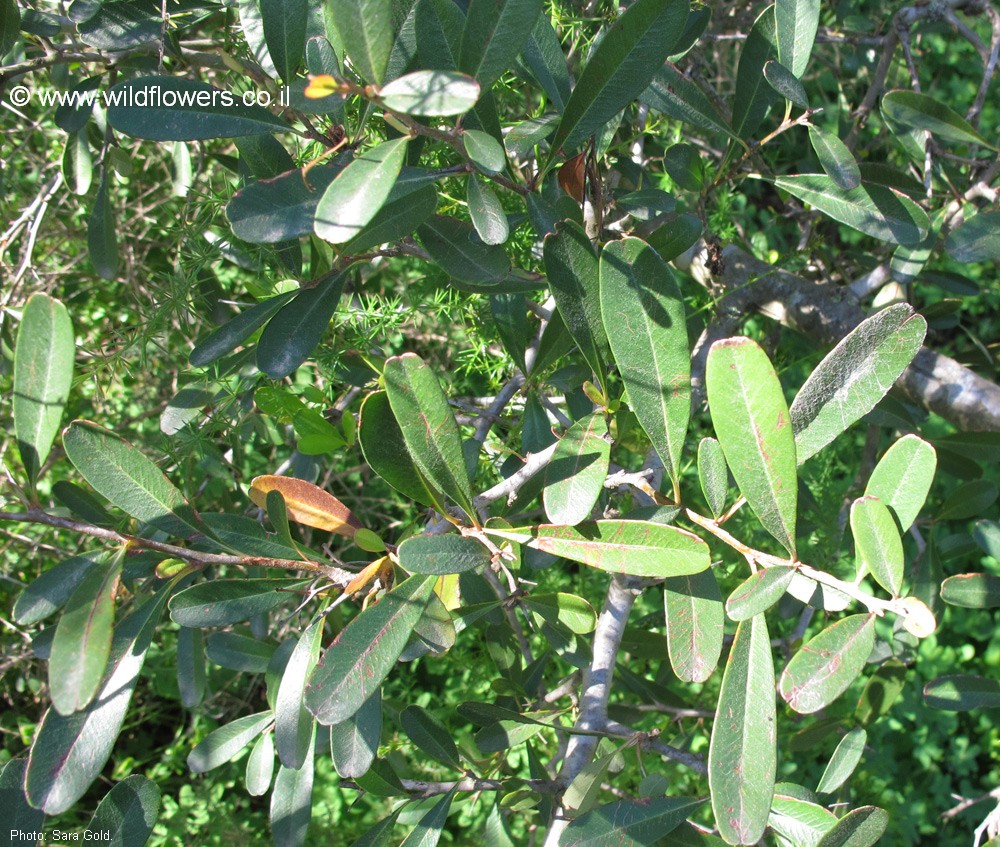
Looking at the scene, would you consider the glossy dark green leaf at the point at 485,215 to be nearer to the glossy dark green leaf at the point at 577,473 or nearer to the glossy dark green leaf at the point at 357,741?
the glossy dark green leaf at the point at 577,473

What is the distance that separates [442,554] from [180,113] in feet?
1.56

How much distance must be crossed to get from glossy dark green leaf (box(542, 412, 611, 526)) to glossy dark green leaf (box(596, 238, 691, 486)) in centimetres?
5

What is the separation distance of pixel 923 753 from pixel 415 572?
179 centimetres

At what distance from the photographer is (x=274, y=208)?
714mm

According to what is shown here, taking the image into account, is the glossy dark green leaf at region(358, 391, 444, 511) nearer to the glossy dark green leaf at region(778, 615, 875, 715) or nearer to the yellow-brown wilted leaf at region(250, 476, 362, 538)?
the yellow-brown wilted leaf at region(250, 476, 362, 538)

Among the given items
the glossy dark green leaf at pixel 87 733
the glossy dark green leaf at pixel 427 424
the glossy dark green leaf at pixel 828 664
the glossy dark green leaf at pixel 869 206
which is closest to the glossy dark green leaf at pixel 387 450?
the glossy dark green leaf at pixel 427 424

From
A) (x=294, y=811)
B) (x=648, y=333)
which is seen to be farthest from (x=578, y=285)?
(x=294, y=811)

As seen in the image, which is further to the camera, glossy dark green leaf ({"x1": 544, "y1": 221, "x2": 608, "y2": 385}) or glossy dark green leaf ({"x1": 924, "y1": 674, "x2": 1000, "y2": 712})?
glossy dark green leaf ({"x1": 924, "y1": 674, "x2": 1000, "y2": 712})

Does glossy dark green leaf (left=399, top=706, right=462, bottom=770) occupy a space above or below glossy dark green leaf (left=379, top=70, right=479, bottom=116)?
below

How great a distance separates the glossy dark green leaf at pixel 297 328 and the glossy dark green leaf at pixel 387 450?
15cm

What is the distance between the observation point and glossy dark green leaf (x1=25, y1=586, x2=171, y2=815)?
692mm

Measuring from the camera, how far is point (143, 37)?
3.07 ft

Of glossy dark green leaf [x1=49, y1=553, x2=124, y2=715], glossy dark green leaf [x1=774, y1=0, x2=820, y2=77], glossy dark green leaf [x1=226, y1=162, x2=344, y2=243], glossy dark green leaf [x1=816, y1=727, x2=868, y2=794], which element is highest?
glossy dark green leaf [x1=774, y1=0, x2=820, y2=77]

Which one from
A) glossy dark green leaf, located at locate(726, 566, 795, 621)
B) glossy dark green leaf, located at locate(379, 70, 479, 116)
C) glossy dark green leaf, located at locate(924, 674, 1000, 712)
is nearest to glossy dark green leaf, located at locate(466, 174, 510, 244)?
glossy dark green leaf, located at locate(379, 70, 479, 116)
